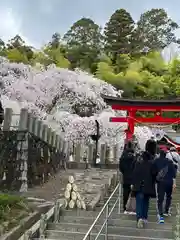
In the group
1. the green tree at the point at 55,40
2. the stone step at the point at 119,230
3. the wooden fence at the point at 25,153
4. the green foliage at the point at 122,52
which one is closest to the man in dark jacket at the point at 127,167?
the stone step at the point at 119,230

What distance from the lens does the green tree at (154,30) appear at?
172 ft

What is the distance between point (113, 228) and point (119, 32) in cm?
4465

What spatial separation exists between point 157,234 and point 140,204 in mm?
684

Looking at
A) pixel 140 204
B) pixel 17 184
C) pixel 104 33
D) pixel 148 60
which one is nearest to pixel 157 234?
pixel 140 204

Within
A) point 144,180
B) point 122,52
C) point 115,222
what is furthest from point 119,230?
point 122,52

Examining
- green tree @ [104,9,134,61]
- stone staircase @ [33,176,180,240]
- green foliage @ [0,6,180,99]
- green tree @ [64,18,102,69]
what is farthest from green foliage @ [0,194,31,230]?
green tree @ [104,9,134,61]

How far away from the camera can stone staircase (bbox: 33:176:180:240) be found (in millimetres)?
8008

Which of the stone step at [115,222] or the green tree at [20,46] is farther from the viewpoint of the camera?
the green tree at [20,46]

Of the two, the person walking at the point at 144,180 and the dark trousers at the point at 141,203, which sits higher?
the person walking at the point at 144,180

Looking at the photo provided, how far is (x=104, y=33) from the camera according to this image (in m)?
51.6

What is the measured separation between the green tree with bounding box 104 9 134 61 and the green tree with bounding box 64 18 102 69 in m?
1.49

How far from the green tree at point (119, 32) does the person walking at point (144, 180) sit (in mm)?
43429

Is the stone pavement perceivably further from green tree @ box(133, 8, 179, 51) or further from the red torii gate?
green tree @ box(133, 8, 179, 51)

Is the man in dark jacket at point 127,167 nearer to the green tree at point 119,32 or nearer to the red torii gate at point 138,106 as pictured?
the red torii gate at point 138,106
